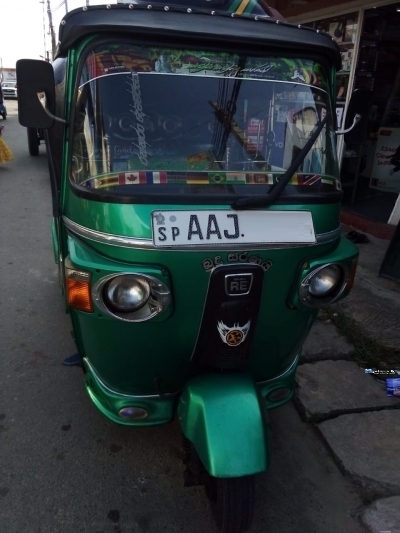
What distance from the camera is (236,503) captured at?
6.88 feet

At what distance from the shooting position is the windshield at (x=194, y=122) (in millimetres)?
2170

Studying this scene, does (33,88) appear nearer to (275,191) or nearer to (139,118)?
(139,118)

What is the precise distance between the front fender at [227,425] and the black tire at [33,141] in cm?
1171

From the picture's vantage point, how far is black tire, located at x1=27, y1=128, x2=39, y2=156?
12500mm

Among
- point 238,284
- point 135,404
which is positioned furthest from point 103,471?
point 238,284

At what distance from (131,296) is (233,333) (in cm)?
52

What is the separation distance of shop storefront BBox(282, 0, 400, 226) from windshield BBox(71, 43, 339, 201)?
4.13 metres

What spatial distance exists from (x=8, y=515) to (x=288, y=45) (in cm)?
276

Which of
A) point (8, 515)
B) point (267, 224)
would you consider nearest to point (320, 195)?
point (267, 224)

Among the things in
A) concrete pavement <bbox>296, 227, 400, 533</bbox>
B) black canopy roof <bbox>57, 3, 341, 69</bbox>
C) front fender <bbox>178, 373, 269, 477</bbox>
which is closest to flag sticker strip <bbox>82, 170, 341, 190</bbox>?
black canopy roof <bbox>57, 3, 341, 69</bbox>

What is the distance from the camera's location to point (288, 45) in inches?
90.4

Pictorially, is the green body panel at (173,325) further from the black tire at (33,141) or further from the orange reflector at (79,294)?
the black tire at (33,141)

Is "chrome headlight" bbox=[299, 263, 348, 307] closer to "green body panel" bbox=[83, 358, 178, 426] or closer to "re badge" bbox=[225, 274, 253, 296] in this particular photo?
"re badge" bbox=[225, 274, 253, 296]

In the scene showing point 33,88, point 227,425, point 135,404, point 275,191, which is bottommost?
point 135,404
